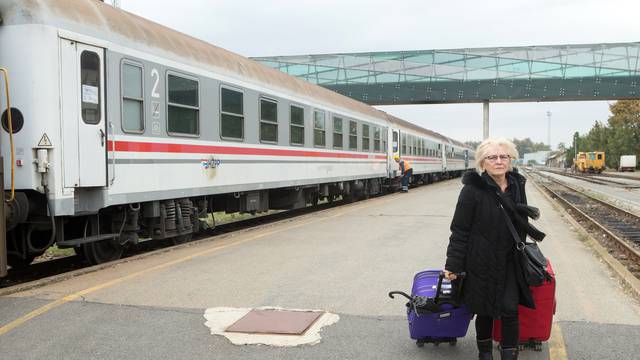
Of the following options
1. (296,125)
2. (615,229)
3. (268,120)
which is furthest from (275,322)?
(615,229)

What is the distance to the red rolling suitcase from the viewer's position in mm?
4191

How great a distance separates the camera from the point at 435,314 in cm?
433

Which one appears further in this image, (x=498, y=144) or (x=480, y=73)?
(x=480, y=73)

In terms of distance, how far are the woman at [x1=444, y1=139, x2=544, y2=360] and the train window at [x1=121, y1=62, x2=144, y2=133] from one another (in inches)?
207

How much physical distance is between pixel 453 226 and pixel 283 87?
9.55 metres

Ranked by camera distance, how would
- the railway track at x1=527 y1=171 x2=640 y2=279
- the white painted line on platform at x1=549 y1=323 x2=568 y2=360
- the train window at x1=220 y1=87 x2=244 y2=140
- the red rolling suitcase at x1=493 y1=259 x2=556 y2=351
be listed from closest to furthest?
the red rolling suitcase at x1=493 y1=259 x2=556 y2=351
the white painted line on platform at x1=549 y1=323 x2=568 y2=360
the railway track at x1=527 y1=171 x2=640 y2=279
the train window at x1=220 y1=87 x2=244 y2=140

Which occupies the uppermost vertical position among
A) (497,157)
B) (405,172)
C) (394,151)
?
(394,151)

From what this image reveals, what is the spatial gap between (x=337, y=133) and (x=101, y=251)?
10.1 m

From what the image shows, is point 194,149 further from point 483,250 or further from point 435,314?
point 483,250

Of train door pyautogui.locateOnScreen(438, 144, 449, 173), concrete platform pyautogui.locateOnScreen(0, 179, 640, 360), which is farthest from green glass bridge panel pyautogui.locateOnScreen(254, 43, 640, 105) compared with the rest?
concrete platform pyautogui.locateOnScreen(0, 179, 640, 360)

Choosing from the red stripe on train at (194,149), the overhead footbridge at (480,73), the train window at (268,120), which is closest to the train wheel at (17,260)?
the red stripe on train at (194,149)

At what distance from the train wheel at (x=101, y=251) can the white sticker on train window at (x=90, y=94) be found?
6.19ft

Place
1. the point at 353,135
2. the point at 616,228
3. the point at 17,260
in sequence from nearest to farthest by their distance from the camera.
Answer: the point at 17,260 < the point at 616,228 < the point at 353,135

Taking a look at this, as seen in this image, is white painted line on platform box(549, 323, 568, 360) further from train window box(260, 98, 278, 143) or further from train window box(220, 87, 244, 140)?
train window box(260, 98, 278, 143)
